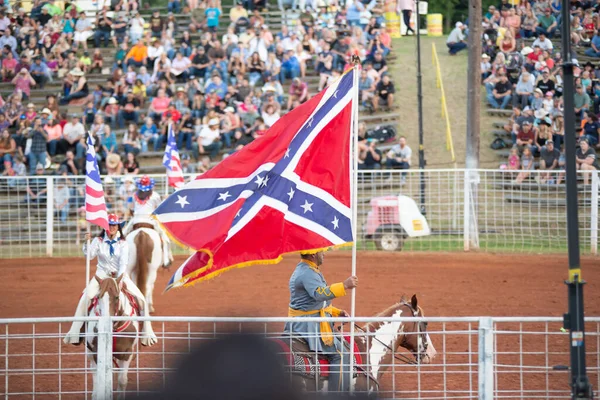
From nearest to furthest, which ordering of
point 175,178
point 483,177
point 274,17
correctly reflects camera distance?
point 175,178, point 483,177, point 274,17

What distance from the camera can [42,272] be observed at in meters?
18.8

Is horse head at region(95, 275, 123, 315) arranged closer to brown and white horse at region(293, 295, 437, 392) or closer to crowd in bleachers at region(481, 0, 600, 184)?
brown and white horse at region(293, 295, 437, 392)

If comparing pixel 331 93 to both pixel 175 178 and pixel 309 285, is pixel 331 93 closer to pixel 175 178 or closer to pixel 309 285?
pixel 309 285

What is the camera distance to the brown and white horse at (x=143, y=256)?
13.7 metres

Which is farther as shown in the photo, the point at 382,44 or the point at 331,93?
the point at 382,44

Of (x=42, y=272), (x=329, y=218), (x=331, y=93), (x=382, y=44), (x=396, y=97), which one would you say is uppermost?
(x=382, y=44)

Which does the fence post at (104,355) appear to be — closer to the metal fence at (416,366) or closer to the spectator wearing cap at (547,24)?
the metal fence at (416,366)

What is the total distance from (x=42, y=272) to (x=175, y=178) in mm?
3509

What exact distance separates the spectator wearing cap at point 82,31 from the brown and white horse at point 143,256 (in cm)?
1800

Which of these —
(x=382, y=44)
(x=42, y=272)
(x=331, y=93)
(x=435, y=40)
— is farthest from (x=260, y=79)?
(x=331, y=93)

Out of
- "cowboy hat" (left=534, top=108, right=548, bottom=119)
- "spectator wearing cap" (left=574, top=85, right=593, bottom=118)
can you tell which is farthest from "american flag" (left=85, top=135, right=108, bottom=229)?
"spectator wearing cap" (left=574, top=85, right=593, bottom=118)

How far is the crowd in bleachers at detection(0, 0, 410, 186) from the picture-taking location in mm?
24594

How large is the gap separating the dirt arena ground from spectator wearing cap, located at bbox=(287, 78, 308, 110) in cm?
679

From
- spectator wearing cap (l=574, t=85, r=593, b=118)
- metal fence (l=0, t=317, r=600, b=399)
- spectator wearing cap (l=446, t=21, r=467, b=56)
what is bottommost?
metal fence (l=0, t=317, r=600, b=399)
